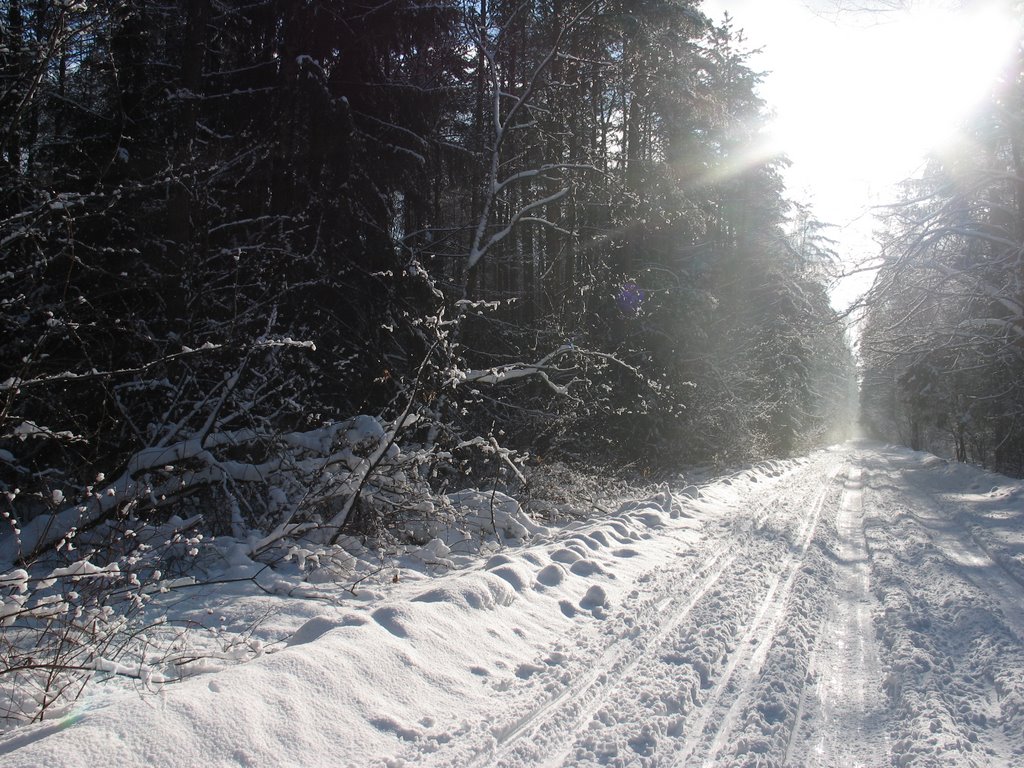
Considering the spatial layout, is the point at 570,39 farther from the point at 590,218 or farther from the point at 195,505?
the point at 195,505

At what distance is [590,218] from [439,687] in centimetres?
1327

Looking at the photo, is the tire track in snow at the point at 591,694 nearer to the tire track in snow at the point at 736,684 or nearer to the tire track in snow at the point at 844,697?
the tire track in snow at the point at 736,684

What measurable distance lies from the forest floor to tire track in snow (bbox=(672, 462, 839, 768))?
0.05ft

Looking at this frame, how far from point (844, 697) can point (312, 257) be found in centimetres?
726

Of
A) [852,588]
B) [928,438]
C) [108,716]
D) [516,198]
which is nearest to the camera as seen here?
[108,716]

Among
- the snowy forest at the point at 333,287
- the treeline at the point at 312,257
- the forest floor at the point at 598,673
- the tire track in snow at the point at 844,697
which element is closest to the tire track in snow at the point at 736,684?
the forest floor at the point at 598,673

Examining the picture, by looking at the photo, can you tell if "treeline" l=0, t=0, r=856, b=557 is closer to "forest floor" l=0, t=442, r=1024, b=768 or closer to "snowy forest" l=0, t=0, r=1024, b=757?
"snowy forest" l=0, t=0, r=1024, b=757

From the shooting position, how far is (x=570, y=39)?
→ 13133mm

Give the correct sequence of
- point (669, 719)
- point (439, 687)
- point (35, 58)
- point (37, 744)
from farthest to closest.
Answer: point (35, 58) → point (439, 687) → point (669, 719) → point (37, 744)

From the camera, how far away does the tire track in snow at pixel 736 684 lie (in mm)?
2982

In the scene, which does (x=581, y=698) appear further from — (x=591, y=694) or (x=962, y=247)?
(x=962, y=247)

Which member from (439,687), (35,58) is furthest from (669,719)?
(35,58)

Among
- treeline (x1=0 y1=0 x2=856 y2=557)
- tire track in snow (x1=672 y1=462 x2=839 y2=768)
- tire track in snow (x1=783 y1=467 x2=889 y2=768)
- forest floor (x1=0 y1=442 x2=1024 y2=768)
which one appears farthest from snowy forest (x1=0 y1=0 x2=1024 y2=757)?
tire track in snow (x1=783 y1=467 x2=889 y2=768)

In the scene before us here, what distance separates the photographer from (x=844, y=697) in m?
3.51
